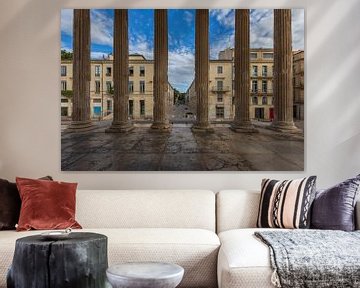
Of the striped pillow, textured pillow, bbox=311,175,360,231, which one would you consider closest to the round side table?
the striped pillow

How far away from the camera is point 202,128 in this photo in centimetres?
532

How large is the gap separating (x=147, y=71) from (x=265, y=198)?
62.4 inches

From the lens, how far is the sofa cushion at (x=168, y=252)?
3.99m

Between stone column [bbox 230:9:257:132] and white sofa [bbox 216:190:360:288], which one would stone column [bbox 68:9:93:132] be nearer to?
stone column [bbox 230:9:257:132]

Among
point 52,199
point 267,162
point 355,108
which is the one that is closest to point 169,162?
point 267,162

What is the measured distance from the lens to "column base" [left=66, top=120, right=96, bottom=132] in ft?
17.5

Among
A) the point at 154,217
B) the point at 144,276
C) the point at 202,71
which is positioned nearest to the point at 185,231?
the point at 154,217

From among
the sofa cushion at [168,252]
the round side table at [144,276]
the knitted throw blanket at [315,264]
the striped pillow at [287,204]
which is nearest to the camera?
the round side table at [144,276]

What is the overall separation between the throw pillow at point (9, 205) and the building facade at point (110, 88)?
99cm

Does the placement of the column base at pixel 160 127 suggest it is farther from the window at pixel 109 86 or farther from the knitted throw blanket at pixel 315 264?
the knitted throw blanket at pixel 315 264

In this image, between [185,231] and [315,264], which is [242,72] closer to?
[185,231]

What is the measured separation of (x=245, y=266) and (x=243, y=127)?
6.62 feet

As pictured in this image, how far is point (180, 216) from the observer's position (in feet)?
15.6

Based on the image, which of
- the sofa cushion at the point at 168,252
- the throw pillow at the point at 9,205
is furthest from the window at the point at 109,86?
the sofa cushion at the point at 168,252
